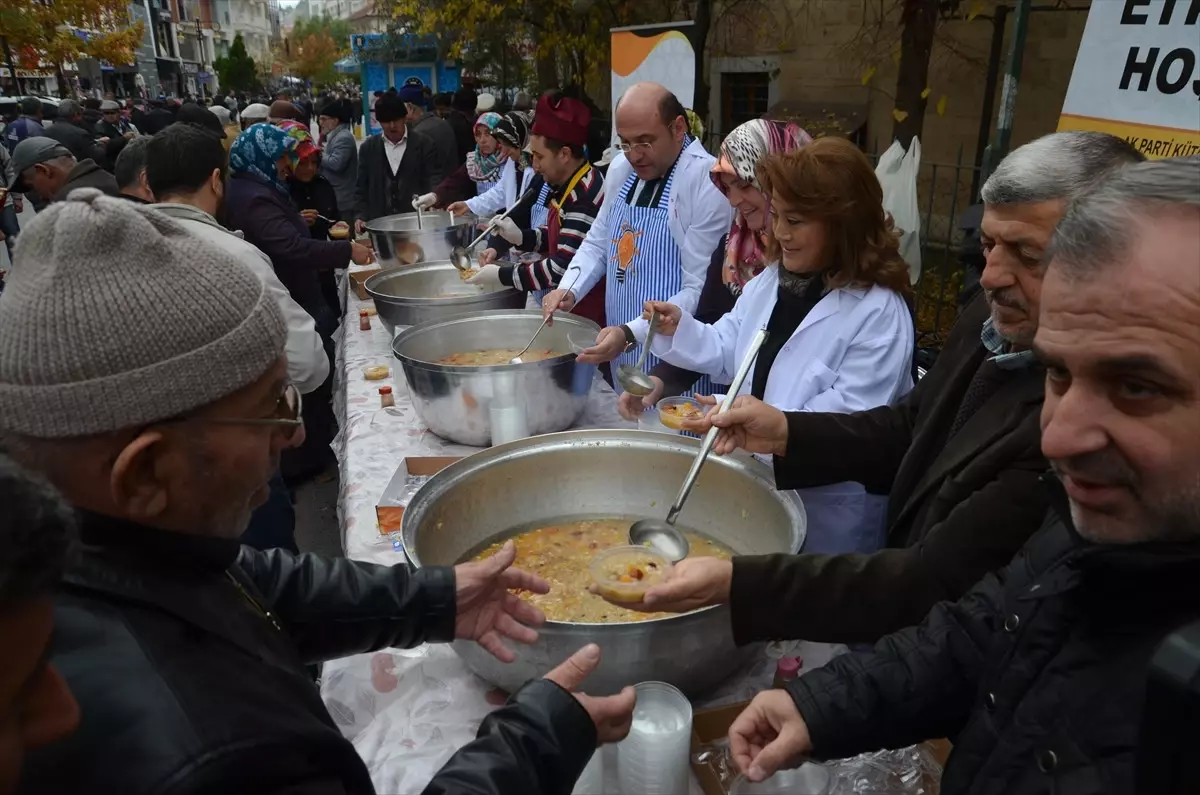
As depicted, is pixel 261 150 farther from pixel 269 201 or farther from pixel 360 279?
pixel 360 279

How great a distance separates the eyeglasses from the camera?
863 millimetres

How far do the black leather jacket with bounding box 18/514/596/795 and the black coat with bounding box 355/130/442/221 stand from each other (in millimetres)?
6334

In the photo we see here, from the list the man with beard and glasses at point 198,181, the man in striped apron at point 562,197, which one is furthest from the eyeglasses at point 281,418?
the man in striped apron at point 562,197

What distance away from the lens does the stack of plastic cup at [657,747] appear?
3.72ft

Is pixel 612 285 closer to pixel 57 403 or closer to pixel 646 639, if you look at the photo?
pixel 646 639

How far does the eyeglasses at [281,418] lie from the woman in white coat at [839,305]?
1.32 metres

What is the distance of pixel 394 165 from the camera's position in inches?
275

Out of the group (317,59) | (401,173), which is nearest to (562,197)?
(401,173)

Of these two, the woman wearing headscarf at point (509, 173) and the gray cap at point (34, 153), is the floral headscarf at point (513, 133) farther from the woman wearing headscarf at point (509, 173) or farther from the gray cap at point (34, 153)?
the gray cap at point (34, 153)

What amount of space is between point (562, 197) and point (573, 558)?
2.45 m

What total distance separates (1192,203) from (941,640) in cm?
71

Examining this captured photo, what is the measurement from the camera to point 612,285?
11.0 feet

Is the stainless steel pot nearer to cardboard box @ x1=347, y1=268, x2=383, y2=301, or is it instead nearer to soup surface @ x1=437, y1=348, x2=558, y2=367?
soup surface @ x1=437, y1=348, x2=558, y2=367

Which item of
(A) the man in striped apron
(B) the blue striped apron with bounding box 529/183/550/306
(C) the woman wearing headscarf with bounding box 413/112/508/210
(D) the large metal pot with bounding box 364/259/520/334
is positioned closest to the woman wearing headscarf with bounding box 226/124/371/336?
(D) the large metal pot with bounding box 364/259/520/334
